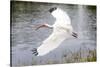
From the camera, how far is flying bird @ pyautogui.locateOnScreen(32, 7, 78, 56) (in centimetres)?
189

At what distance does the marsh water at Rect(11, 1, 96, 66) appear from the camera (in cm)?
182

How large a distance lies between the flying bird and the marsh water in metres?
0.03

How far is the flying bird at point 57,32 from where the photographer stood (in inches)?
74.5

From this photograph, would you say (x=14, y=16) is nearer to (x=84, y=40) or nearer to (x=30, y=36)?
(x=30, y=36)

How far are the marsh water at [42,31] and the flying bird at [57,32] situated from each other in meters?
0.03

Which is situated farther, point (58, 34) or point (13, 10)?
point (58, 34)

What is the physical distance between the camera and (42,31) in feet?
6.21

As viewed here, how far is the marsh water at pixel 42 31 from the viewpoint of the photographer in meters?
1.82

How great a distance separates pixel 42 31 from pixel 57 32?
0.16 meters

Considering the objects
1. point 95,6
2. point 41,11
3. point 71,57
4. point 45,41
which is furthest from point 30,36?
point 95,6

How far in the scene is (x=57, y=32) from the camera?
194 centimetres

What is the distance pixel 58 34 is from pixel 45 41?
16cm

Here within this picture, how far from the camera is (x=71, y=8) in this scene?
1.99 metres
